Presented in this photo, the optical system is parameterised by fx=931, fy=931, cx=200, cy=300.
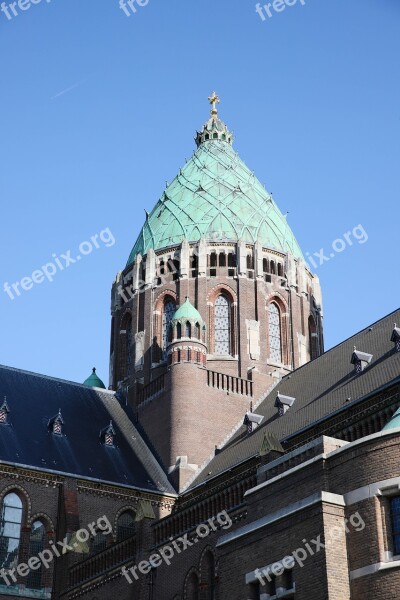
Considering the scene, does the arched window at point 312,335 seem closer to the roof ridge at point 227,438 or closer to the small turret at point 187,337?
the roof ridge at point 227,438

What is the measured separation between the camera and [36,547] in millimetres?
41125

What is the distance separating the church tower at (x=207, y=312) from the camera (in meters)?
47.6

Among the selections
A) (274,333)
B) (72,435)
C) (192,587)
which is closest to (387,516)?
(192,587)

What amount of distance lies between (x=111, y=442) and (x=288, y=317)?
13261mm

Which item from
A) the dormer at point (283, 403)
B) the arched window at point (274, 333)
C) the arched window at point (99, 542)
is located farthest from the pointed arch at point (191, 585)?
the arched window at point (274, 333)

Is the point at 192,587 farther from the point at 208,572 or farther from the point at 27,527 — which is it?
A: the point at 27,527

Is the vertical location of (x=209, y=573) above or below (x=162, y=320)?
below

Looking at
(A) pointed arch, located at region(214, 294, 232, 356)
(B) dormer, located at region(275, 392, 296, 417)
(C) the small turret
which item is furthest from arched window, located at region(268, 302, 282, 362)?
(B) dormer, located at region(275, 392, 296, 417)

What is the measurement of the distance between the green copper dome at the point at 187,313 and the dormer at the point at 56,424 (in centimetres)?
823

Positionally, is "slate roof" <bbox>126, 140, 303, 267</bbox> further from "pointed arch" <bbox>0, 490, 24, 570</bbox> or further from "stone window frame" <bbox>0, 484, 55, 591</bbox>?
"pointed arch" <bbox>0, 490, 24, 570</bbox>

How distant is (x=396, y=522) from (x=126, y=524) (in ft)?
77.7

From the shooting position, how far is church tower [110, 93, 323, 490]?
47594 mm

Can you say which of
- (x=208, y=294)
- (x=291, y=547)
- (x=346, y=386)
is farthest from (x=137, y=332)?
(x=291, y=547)

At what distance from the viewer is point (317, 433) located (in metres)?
36.3
